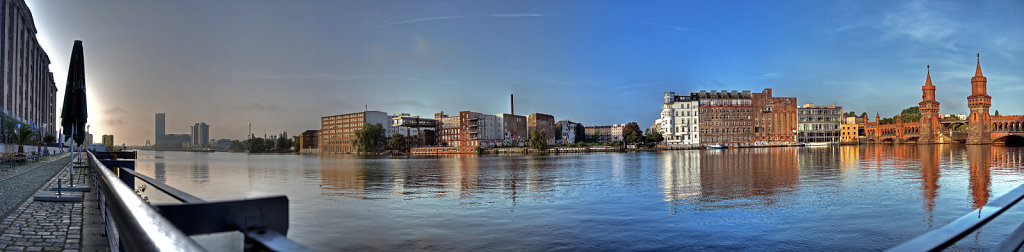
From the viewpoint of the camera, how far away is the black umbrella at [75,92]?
1423cm

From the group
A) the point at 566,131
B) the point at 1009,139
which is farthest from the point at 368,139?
the point at 1009,139

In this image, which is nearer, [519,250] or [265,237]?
[265,237]

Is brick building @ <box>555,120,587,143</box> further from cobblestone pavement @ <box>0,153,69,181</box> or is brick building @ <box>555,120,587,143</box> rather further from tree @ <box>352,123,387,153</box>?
cobblestone pavement @ <box>0,153,69,181</box>

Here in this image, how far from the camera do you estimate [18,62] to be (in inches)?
2184

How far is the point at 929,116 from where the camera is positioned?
434 feet

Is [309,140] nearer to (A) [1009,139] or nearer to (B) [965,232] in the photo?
(A) [1009,139]

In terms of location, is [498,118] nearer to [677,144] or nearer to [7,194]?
[677,144]

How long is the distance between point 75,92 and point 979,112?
6266 inches

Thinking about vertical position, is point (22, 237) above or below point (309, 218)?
above

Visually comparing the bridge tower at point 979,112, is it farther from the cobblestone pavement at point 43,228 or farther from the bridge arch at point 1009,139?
the cobblestone pavement at point 43,228

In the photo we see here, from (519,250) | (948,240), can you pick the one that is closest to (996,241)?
(519,250)

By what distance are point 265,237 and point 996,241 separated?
14.7 meters

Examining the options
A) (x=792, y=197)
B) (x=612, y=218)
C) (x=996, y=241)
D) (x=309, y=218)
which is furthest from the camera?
(x=792, y=197)

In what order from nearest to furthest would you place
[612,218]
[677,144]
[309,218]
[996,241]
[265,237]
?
[265,237] → [996,241] → [612,218] → [309,218] → [677,144]
